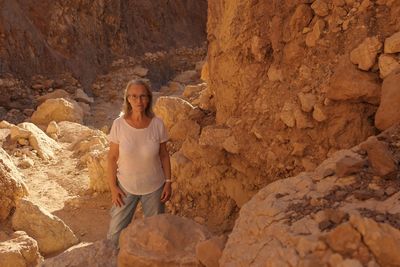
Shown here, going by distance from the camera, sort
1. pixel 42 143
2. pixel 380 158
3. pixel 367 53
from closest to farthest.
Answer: pixel 380 158 → pixel 367 53 → pixel 42 143

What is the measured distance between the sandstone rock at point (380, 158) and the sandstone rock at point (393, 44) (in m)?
0.90

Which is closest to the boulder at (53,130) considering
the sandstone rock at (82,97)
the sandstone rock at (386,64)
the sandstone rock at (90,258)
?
the sandstone rock at (82,97)

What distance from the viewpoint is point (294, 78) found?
11.7ft

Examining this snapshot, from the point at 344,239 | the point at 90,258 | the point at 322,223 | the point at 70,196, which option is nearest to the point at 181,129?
the point at 70,196

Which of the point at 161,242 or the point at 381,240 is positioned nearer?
the point at 381,240

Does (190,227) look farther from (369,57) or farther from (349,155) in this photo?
(369,57)

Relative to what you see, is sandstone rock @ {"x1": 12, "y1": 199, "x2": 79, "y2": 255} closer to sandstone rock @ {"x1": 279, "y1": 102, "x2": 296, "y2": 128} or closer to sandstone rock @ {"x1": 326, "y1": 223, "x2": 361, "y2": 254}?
sandstone rock @ {"x1": 279, "y1": 102, "x2": 296, "y2": 128}

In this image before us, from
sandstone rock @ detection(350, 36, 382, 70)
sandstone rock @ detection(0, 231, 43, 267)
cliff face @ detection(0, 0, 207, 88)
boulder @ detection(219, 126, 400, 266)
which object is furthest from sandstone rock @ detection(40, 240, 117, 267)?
cliff face @ detection(0, 0, 207, 88)

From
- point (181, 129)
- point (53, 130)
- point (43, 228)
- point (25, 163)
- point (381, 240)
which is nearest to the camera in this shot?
point (381, 240)

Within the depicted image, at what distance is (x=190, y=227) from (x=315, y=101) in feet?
4.17

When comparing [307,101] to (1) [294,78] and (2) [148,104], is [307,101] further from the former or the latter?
(2) [148,104]

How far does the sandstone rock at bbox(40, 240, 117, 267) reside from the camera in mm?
2861

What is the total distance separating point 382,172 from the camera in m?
2.06

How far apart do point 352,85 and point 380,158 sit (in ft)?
3.39
